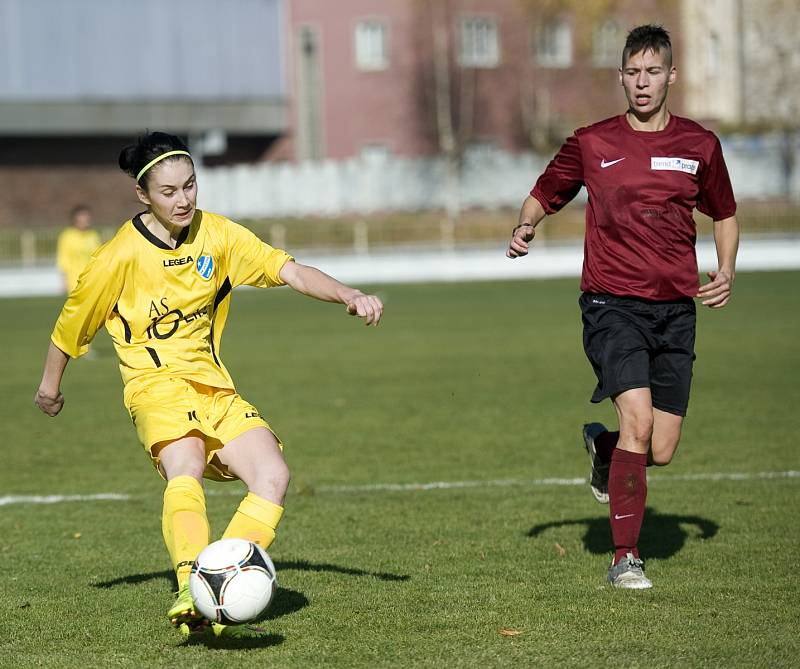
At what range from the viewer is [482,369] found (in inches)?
583

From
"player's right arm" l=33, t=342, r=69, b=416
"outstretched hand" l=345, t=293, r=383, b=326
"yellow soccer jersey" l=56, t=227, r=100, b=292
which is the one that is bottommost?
"yellow soccer jersey" l=56, t=227, r=100, b=292

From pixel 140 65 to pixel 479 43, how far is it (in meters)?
12.2

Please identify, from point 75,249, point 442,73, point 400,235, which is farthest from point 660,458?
point 442,73

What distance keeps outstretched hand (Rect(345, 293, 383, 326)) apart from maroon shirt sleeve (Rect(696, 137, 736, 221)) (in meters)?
1.77

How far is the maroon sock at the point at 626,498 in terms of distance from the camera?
18.3ft


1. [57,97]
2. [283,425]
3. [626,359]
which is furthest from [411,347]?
[57,97]

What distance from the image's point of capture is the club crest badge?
512 cm

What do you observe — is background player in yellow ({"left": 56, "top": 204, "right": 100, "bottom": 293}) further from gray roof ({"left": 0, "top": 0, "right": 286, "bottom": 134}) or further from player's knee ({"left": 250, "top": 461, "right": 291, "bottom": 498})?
gray roof ({"left": 0, "top": 0, "right": 286, "bottom": 134})

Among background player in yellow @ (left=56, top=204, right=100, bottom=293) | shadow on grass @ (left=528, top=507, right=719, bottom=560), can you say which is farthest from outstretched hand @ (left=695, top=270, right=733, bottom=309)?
background player in yellow @ (left=56, top=204, right=100, bottom=293)

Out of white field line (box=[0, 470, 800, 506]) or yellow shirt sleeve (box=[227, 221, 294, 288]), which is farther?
white field line (box=[0, 470, 800, 506])

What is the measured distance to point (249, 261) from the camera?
5.29 m

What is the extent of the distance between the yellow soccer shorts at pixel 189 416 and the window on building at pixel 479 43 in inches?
1691

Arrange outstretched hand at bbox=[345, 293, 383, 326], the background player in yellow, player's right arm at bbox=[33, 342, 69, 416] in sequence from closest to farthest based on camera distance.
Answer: outstretched hand at bbox=[345, 293, 383, 326], player's right arm at bbox=[33, 342, 69, 416], the background player in yellow

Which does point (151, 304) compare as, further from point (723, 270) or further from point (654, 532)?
point (654, 532)
